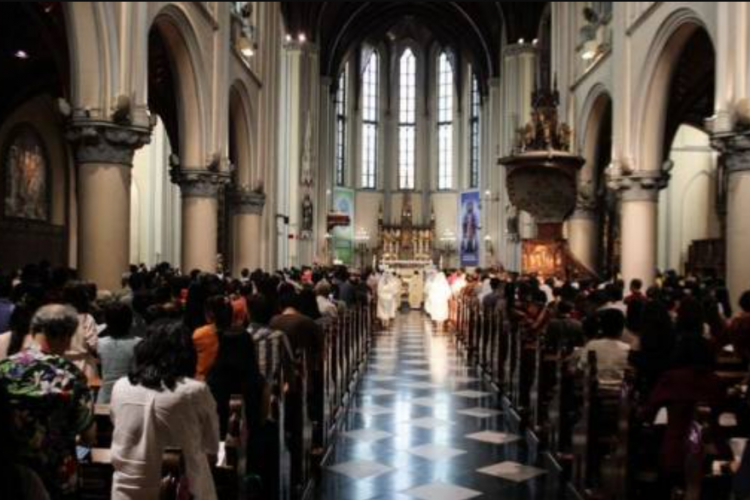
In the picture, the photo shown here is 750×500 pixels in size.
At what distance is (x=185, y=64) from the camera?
532 inches

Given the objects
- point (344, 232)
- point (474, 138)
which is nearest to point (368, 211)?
point (344, 232)

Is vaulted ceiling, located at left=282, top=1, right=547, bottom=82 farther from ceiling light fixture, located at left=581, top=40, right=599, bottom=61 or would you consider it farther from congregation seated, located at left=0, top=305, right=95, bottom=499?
congregation seated, located at left=0, top=305, right=95, bottom=499

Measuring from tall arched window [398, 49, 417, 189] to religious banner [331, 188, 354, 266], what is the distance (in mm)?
3816

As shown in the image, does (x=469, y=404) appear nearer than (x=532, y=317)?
Yes

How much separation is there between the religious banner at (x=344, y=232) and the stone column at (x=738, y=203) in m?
30.3

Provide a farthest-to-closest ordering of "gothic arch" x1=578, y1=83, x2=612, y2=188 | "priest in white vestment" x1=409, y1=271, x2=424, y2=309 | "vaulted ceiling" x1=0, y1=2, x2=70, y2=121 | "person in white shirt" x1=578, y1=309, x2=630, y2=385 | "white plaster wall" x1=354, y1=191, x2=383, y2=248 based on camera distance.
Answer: "white plaster wall" x1=354, y1=191, x2=383, y2=248 < "priest in white vestment" x1=409, y1=271, x2=424, y2=309 < "gothic arch" x1=578, y1=83, x2=612, y2=188 < "vaulted ceiling" x1=0, y1=2, x2=70, y2=121 < "person in white shirt" x1=578, y1=309, x2=630, y2=385

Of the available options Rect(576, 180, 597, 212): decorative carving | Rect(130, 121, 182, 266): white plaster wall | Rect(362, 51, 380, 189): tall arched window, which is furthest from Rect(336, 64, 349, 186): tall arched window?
Rect(576, 180, 597, 212): decorative carving

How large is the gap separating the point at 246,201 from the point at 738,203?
1072 cm

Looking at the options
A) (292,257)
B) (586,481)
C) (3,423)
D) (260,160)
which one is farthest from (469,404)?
(292,257)

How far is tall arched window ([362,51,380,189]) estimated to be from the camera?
42938mm

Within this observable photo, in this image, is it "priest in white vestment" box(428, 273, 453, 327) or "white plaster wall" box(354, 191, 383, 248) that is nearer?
"priest in white vestment" box(428, 273, 453, 327)

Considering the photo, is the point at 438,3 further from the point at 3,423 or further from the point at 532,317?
the point at 3,423

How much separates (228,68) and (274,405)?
11.7 meters

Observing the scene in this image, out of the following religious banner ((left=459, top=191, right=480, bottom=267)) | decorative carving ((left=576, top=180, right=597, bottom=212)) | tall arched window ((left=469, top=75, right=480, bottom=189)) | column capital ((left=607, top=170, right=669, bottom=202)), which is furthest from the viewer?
tall arched window ((left=469, top=75, right=480, bottom=189))
